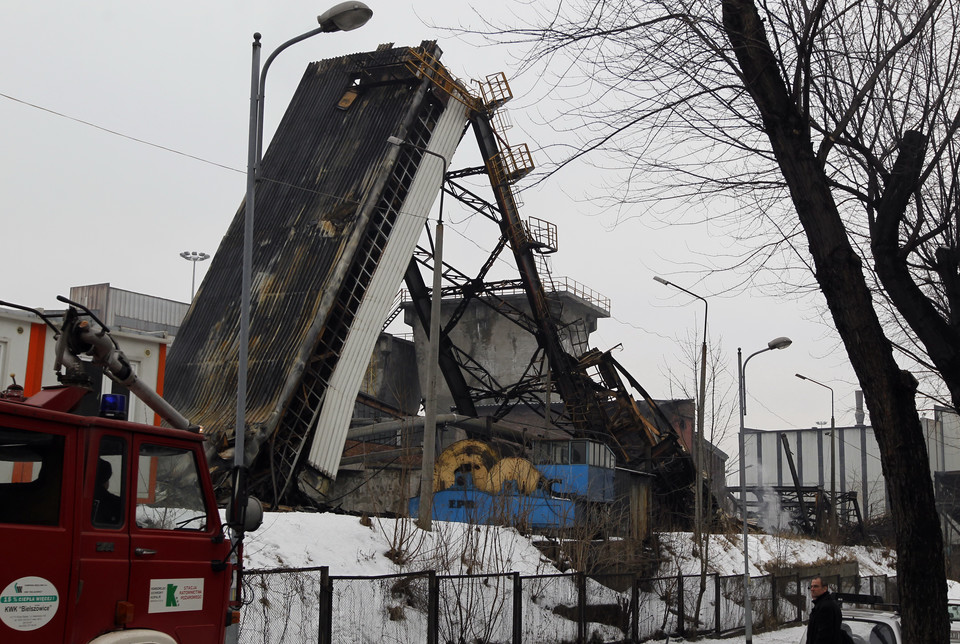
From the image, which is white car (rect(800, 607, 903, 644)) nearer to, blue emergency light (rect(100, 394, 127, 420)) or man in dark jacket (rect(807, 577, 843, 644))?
man in dark jacket (rect(807, 577, 843, 644))

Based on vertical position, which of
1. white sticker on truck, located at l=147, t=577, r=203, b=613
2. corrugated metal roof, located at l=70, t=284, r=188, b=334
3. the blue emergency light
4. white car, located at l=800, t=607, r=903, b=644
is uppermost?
corrugated metal roof, located at l=70, t=284, r=188, b=334

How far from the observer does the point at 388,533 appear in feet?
66.1

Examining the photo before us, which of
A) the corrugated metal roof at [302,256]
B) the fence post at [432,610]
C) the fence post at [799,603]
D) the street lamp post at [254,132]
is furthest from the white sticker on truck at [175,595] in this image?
the fence post at [799,603]

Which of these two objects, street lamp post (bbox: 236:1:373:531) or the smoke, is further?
the smoke

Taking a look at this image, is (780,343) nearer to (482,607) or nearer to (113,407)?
(482,607)

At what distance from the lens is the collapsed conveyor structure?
2868cm

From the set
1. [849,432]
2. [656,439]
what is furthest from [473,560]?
[849,432]

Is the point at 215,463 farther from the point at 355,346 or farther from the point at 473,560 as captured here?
the point at 473,560

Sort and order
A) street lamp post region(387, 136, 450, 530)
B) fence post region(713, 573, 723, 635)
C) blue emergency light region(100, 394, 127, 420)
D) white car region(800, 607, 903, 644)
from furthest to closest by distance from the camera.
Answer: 1. fence post region(713, 573, 723, 635)
2. street lamp post region(387, 136, 450, 530)
3. white car region(800, 607, 903, 644)
4. blue emergency light region(100, 394, 127, 420)

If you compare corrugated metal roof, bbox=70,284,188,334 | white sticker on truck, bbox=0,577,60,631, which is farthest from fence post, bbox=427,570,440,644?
corrugated metal roof, bbox=70,284,188,334

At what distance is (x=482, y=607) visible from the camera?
54.7 feet

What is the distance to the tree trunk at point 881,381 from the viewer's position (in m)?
9.26

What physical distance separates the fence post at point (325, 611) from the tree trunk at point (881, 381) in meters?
7.52

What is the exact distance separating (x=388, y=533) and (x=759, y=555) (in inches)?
935
